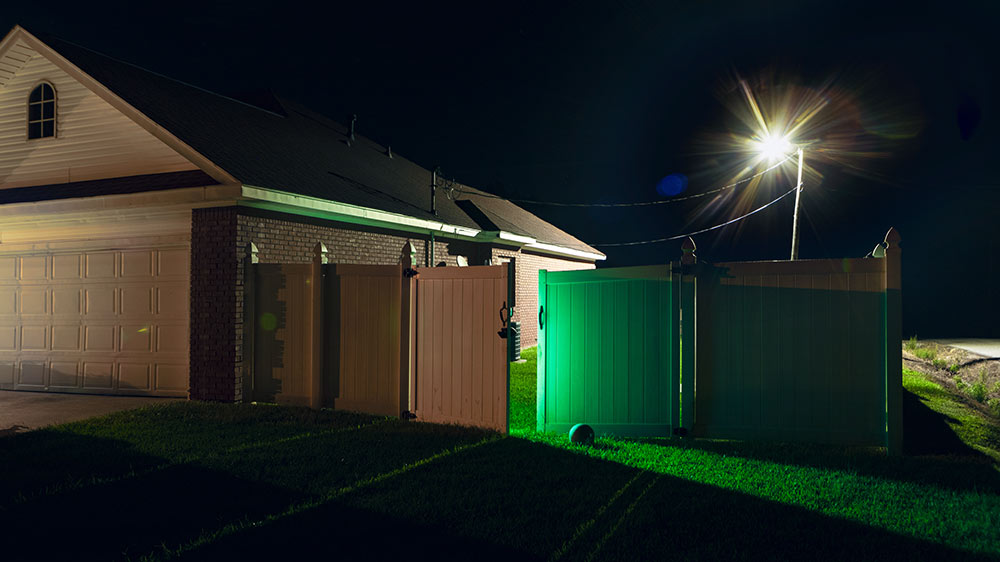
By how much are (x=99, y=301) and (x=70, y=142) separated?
8.42 ft

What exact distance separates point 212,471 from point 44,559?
176cm

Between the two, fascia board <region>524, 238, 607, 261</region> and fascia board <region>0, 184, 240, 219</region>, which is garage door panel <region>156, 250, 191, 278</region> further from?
fascia board <region>524, 238, 607, 261</region>

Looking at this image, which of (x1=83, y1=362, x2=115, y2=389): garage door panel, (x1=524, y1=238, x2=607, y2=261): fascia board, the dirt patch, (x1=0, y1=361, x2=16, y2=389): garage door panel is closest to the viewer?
(x1=83, y1=362, x2=115, y2=389): garage door panel

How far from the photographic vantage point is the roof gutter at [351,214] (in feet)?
29.1

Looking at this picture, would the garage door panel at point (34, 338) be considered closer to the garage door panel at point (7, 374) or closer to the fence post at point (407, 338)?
the garage door panel at point (7, 374)

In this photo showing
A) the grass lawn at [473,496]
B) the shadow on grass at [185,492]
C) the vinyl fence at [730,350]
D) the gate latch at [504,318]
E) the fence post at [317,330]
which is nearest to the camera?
the grass lawn at [473,496]

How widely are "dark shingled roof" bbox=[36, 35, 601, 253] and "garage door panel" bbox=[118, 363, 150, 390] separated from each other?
3454 millimetres

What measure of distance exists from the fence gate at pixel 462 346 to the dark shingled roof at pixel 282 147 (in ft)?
10.7

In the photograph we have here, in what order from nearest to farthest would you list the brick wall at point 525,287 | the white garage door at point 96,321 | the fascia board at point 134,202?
the fascia board at point 134,202
the white garage door at point 96,321
the brick wall at point 525,287

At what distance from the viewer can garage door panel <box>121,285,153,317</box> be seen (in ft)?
31.8

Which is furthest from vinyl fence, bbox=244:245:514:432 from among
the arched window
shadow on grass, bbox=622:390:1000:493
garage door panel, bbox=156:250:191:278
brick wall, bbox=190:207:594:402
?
the arched window

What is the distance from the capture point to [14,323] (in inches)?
420

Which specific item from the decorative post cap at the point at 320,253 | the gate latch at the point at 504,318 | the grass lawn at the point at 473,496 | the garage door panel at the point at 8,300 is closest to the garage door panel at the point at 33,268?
the garage door panel at the point at 8,300

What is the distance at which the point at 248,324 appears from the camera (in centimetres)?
888
